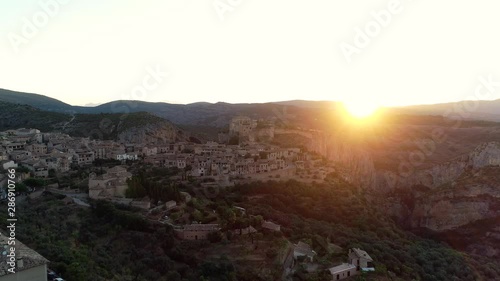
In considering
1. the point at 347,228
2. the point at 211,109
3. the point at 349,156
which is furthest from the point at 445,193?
the point at 211,109

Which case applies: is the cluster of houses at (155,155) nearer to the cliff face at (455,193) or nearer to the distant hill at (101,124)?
the distant hill at (101,124)

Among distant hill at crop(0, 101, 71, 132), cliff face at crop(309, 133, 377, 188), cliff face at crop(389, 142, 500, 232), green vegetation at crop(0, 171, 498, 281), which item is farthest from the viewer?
distant hill at crop(0, 101, 71, 132)

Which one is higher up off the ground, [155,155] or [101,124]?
[101,124]

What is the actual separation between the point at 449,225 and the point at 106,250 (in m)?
30.6

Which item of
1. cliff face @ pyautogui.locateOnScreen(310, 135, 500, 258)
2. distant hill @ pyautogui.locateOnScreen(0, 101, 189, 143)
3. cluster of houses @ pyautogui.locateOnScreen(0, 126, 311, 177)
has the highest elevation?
distant hill @ pyautogui.locateOnScreen(0, 101, 189, 143)

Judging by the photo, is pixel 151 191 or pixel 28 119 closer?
pixel 151 191

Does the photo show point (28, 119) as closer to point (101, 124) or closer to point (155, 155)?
point (101, 124)

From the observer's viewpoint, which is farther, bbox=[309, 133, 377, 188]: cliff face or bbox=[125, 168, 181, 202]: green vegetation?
bbox=[309, 133, 377, 188]: cliff face

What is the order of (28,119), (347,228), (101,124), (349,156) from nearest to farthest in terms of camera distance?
(347,228) < (349,156) < (101,124) < (28,119)

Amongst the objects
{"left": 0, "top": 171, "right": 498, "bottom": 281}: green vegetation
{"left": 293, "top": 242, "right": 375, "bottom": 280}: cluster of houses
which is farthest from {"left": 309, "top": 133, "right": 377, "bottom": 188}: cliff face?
{"left": 293, "top": 242, "right": 375, "bottom": 280}: cluster of houses

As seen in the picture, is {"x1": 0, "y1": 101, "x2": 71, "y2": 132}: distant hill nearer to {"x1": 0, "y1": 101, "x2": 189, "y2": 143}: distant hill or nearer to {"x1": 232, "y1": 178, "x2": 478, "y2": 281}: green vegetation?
{"x1": 0, "y1": 101, "x2": 189, "y2": 143}: distant hill

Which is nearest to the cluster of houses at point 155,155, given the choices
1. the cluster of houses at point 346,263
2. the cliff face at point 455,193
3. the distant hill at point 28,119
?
the cluster of houses at point 346,263

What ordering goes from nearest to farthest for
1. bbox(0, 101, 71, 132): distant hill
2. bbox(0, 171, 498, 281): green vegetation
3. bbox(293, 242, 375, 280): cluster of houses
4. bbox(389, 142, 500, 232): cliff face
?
bbox(0, 171, 498, 281): green vegetation
bbox(293, 242, 375, 280): cluster of houses
bbox(389, 142, 500, 232): cliff face
bbox(0, 101, 71, 132): distant hill

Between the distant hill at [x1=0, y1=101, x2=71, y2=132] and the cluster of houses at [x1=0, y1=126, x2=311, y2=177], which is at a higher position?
the distant hill at [x1=0, y1=101, x2=71, y2=132]
